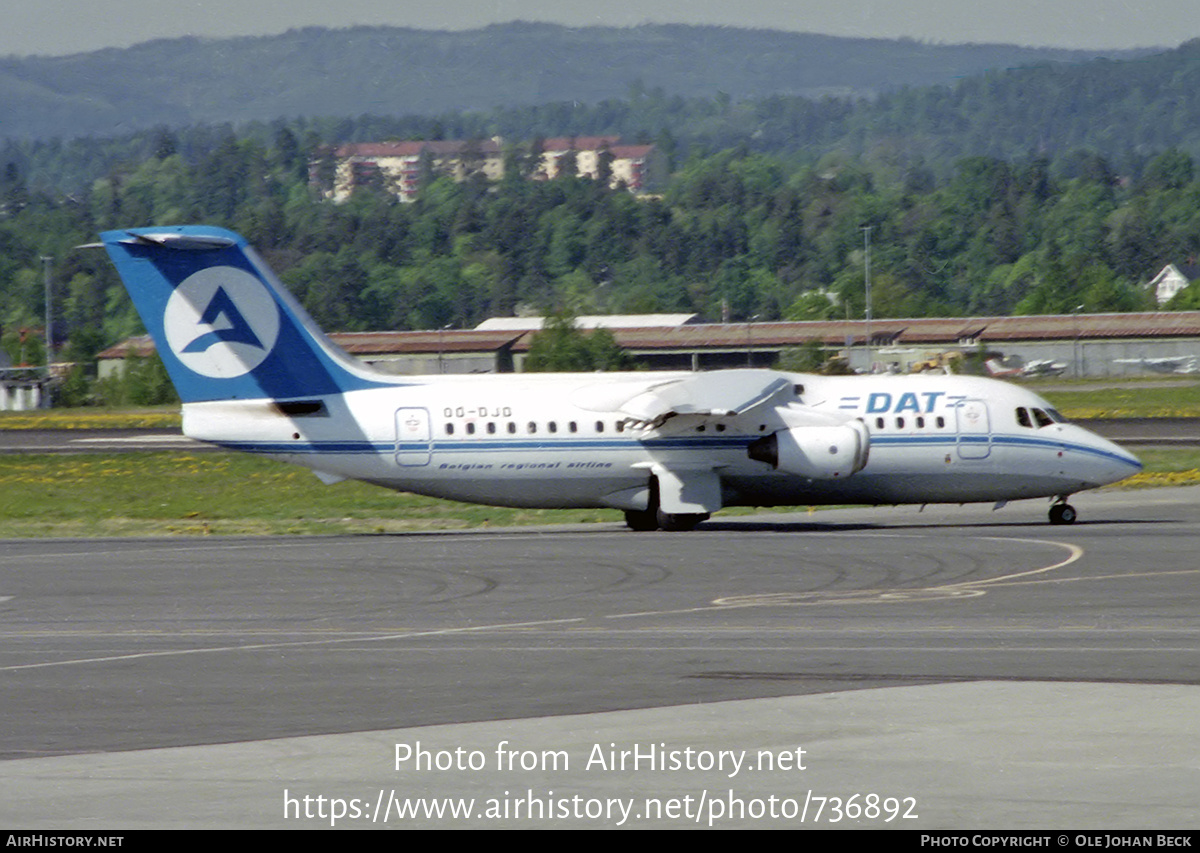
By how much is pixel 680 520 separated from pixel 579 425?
3145 mm

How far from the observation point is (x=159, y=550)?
35.6m

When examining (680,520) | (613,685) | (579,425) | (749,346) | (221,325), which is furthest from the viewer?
(749,346)

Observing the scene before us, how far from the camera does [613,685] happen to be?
18.2 metres

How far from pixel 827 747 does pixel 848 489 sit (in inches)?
973

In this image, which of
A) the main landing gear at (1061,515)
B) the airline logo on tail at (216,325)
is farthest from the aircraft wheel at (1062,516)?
the airline logo on tail at (216,325)

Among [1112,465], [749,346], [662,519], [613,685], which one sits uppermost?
[613,685]

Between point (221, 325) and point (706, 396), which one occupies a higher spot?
point (221, 325)

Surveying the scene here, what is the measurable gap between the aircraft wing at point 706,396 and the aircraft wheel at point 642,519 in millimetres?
2210

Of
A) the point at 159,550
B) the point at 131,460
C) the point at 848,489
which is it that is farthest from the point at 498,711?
the point at 131,460

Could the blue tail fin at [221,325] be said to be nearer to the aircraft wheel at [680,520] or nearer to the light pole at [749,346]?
the aircraft wheel at [680,520]

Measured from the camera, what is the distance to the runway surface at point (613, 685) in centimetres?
1262

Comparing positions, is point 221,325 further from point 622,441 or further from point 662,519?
point 662,519

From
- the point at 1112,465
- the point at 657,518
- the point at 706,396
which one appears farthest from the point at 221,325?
the point at 1112,465
